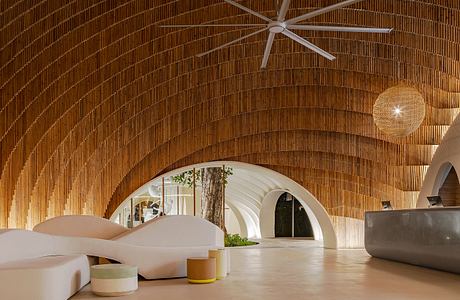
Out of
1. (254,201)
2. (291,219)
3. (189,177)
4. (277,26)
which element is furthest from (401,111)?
(254,201)

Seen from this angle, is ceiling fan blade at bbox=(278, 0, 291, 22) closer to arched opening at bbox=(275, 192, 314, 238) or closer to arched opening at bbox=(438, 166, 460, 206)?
arched opening at bbox=(438, 166, 460, 206)

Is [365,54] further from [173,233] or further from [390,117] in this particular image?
[173,233]

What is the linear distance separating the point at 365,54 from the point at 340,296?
319 inches

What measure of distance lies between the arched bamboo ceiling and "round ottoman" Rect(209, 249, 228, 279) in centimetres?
445

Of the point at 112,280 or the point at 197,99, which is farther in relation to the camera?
the point at 197,99

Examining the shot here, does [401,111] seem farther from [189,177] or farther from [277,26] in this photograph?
[189,177]

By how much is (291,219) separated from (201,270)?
18900 millimetres

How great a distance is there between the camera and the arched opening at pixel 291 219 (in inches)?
928

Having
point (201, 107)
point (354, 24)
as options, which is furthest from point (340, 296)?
point (201, 107)

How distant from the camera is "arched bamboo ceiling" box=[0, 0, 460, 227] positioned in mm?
9312

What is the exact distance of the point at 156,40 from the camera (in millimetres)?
11000

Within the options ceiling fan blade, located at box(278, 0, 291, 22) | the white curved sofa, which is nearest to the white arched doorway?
ceiling fan blade, located at box(278, 0, 291, 22)

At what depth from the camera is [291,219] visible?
24.1m

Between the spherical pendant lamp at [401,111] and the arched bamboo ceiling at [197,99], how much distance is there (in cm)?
142
